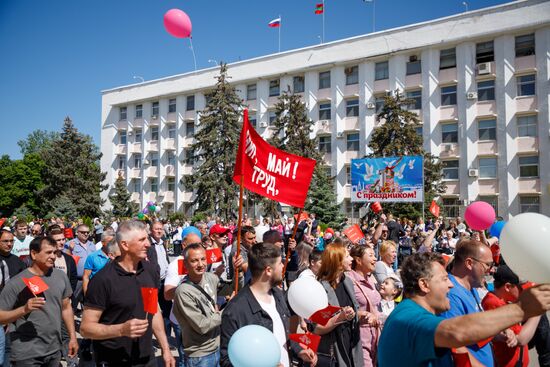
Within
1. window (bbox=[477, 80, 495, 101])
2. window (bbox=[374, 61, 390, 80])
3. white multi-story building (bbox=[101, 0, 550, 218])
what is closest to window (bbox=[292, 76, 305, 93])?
white multi-story building (bbox=[101, 0, 550, 218])

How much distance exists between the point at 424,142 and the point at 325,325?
108ft

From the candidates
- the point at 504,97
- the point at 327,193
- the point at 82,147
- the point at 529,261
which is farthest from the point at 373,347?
the point at 82,147

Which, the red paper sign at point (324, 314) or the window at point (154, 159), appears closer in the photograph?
the red paper sign at point (324, 314)

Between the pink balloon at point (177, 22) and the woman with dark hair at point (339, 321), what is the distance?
12.6m

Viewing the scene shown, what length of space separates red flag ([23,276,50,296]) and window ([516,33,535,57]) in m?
34.8

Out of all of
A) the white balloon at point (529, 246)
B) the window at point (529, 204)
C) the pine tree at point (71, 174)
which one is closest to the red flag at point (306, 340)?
the white balloon at point (529, 246)

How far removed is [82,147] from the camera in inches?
1693

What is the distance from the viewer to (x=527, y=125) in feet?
102

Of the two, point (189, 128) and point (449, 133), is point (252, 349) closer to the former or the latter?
point (449, 133)

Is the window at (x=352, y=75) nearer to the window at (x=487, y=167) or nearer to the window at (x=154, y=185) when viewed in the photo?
the window at (x=487, y=167)

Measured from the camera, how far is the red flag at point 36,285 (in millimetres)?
4059

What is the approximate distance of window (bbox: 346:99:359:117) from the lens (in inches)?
1495

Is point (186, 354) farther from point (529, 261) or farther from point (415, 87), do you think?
point (415, 87)

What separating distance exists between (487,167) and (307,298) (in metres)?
32.3
